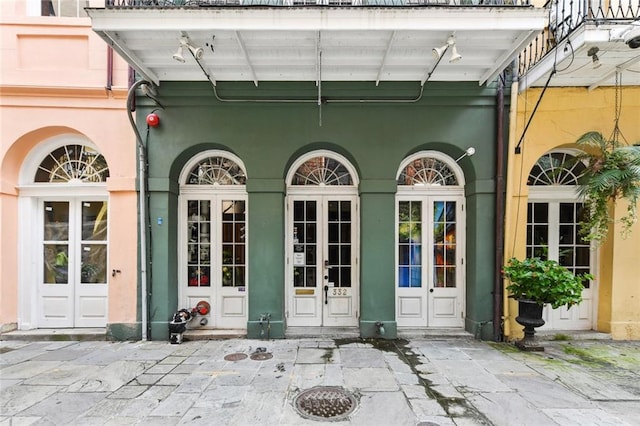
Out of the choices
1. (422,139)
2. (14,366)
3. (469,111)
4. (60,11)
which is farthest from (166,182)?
(469,111)

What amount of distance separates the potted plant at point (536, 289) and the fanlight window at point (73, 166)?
7.36 metres

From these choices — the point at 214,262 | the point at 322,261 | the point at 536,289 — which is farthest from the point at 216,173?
the point at 536,289

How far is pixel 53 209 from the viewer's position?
6.12 metres

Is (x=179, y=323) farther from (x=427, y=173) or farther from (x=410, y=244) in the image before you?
(x=427, y=173)

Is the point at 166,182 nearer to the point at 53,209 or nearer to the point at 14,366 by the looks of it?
the point at 53,209

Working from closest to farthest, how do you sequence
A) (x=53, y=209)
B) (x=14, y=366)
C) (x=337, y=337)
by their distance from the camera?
(x=14, y=366), (x=337, y=337), (x=53, y=209)

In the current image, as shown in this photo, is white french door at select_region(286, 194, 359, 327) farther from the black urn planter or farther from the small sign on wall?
the black urn planter

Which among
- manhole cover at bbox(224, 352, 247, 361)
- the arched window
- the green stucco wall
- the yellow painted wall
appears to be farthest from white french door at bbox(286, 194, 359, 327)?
the arched window

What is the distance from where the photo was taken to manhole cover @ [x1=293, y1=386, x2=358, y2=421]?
346 centimetres

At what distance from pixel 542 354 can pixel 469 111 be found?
4.15 m

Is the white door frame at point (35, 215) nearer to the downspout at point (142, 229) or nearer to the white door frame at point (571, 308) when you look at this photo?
the downspout at point (142, 229)

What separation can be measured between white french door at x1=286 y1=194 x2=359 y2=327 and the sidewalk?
2.16 ft

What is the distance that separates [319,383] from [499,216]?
410 centimetres

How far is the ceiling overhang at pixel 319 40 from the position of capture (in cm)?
423
